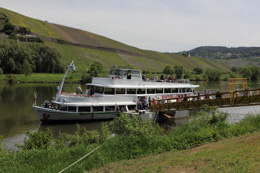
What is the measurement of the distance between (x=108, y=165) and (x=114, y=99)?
16064 millimetres

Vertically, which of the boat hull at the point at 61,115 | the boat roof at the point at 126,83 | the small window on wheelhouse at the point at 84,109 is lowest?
the boat hull at the point at 61,115

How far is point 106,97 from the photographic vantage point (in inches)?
991

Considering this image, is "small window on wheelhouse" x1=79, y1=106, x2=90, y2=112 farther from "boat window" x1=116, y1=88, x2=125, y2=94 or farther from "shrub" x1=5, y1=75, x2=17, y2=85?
"shrub" x1=5, y1=75, x2=17, y2=85

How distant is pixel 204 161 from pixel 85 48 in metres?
146

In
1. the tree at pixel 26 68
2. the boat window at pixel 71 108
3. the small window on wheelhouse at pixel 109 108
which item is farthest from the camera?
the tree at pixel 26 68

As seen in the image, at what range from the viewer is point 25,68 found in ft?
255

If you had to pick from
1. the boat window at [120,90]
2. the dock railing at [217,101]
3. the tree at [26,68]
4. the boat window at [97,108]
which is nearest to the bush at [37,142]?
the boat window at [97,108]

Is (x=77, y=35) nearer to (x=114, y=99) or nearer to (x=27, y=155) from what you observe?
(x=114, y=99)

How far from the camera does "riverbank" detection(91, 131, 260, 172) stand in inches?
314

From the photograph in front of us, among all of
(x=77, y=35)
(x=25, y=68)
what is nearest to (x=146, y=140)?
(x=25, y=68)

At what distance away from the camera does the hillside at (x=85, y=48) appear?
130m

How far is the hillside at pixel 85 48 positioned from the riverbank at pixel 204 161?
109 meters

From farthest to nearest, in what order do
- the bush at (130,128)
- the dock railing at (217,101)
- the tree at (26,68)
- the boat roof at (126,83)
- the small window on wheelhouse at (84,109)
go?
the tree at (26,68) < the boat roof at (126,83) < the small window on wheelhouse at (84,109) < the dock railing at (217,101) < the bush at (130,128)

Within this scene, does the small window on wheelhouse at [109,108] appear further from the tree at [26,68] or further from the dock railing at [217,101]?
the tree at [26,68]
